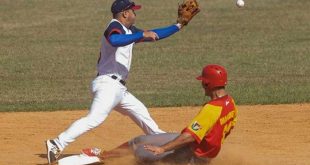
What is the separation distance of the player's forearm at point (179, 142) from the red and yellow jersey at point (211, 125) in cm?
5

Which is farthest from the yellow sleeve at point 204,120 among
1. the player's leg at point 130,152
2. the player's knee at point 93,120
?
the player's knee at point 93,120

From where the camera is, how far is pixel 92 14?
29500 mm

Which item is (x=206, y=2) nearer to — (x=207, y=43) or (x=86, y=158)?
(x=207, y=43)

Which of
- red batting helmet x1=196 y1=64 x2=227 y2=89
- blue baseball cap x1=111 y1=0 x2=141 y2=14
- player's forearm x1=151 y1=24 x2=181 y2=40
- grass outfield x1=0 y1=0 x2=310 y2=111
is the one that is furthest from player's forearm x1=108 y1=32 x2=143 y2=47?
grass outfield x1=0 y1=0 x2=310 y2=111

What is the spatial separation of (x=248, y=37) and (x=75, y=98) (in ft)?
30.9

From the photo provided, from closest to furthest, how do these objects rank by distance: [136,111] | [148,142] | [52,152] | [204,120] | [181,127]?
[204,120] < [148,142] < [52,152] < [136,111] < [181,127]

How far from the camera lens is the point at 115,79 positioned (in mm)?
10711

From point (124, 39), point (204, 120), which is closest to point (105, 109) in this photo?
point (124, 39)

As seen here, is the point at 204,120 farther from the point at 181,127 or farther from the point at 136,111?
the point at 181,127

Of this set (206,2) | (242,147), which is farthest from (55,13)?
(242,147)

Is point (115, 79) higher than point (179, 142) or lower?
higher

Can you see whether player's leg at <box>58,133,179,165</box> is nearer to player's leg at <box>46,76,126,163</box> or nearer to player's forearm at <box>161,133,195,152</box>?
player's leg at <box>46,76,126,163</box>

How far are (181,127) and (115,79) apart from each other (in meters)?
2.98

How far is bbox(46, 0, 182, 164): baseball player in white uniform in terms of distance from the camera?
10.3m
